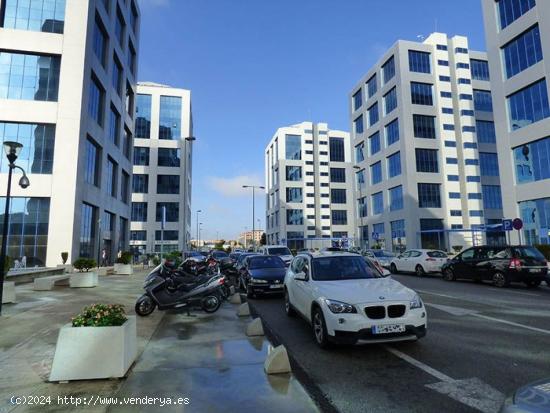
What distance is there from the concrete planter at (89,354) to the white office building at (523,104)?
28932mm

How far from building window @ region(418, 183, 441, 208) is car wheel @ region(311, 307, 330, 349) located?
46.9 meters

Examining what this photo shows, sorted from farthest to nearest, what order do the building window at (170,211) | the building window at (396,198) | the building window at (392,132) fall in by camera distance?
the building window at (170,211), the building window at (392,132), the building window at (396,198)

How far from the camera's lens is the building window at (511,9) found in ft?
93.8

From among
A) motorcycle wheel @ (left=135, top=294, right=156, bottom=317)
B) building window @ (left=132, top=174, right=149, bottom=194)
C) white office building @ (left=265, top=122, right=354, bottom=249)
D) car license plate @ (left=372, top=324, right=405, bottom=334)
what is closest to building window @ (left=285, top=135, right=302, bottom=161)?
white office building @ (left=265, top=122, right=354, bottom=249)

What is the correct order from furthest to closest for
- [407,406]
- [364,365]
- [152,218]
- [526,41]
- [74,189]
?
[152,218]
[526,41]
[74,189]
[364,365]
[407,406]

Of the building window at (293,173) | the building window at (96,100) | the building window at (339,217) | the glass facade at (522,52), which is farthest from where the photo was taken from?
the building window at (293,173)

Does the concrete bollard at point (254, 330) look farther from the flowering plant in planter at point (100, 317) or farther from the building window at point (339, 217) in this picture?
the building window at point (339, 217)

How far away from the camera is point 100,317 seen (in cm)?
493

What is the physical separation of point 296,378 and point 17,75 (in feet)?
102

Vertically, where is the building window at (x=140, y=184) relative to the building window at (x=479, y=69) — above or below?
below

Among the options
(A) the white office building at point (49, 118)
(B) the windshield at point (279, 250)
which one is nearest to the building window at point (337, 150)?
(A) the white office building at point (49, 118)

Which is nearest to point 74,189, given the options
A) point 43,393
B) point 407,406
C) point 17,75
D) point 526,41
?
point 17,75

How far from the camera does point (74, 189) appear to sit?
25.8 m

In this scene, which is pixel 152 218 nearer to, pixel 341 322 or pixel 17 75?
pixel 17 75
